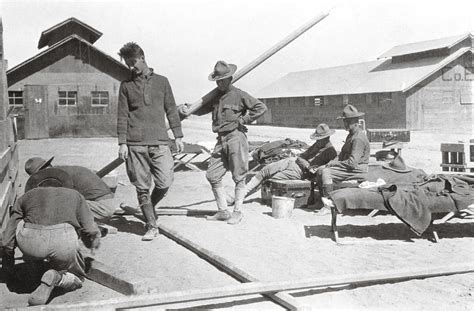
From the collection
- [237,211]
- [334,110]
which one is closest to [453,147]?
[237,211]

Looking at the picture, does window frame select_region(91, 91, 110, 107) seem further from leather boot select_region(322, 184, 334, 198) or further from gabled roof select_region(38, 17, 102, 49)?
leather boot select_region(322, 184, 334, 198)

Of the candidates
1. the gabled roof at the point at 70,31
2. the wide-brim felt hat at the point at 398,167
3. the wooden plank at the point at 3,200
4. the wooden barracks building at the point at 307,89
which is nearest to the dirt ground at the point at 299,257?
the wide-brim felt hat at the point at 398,167

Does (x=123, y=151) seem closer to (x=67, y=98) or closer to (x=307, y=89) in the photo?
(x=67, y=98)

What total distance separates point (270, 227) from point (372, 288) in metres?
2.63

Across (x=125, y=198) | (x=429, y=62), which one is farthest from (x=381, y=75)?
(x=125, y=198)

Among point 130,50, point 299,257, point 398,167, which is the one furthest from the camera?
point 398,167

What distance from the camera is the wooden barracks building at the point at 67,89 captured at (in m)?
25.3

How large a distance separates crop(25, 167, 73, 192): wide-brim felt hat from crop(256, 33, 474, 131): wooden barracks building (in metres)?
27.4

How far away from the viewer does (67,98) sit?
85.5 ft

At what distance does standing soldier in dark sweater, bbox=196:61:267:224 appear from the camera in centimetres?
717

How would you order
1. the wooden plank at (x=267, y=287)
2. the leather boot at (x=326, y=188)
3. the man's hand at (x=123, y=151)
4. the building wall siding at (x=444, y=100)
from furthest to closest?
the building wall siding at (x=444, y=100) < the leather boot at (x=326, y=188) < the man's hand at (x=123, y=151) < the wooden plank at (x=267, y=287)

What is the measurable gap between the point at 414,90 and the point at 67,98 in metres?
19.0

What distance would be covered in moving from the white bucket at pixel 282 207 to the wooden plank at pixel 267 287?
10.1 ft

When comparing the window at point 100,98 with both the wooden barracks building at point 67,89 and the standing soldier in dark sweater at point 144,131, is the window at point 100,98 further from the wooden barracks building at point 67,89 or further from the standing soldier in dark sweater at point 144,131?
the standing soldier in dark sweater at point 144,131
